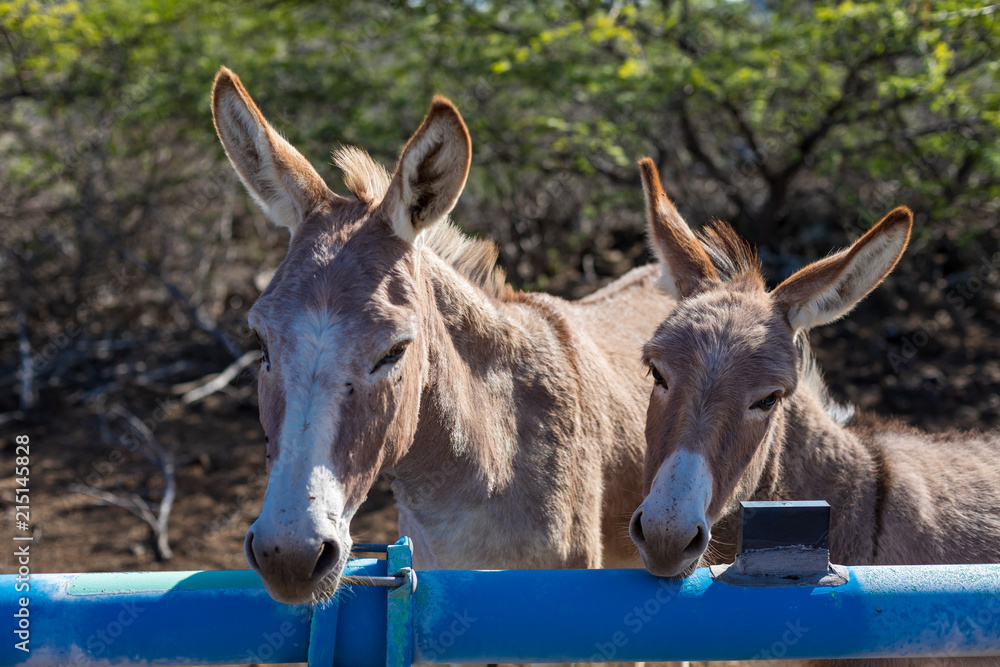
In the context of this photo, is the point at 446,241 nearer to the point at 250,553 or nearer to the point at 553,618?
the point at 250,553

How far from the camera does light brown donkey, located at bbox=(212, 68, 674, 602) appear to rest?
195cm

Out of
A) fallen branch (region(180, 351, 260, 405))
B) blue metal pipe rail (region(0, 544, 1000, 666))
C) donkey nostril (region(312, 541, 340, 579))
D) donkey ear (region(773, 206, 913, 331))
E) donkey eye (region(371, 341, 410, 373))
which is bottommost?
blue metal pipe rail (region(0, 544, 1000, 666))

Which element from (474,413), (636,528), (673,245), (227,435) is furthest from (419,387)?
(227,435)

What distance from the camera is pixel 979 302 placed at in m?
8.62

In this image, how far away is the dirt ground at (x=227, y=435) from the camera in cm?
549

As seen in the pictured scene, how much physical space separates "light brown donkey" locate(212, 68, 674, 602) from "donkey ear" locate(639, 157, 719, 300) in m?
0.61

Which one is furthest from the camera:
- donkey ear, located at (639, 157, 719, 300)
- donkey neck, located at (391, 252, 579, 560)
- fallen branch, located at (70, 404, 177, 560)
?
fallen branch, located at (70, 404, 177, 560)

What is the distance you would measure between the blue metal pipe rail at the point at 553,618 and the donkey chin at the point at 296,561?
0.07 m

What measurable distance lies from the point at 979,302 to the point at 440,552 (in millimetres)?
8539

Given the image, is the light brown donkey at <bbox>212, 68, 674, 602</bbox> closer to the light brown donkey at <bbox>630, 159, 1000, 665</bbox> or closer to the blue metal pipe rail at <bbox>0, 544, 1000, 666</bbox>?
the blue metal pipe rail at <bbox>0, 544, 1000, 666</bbox>

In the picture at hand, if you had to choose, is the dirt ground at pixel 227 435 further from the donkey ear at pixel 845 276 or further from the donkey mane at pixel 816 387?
the donkey ear at pixel 845 276

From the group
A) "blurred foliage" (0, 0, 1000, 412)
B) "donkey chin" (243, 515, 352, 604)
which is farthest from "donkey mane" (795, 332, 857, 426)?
"blurred foliage" (0, 0, 1000, 412)

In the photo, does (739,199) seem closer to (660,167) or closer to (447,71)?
(660,167)

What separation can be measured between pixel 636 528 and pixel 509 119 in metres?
6.32
